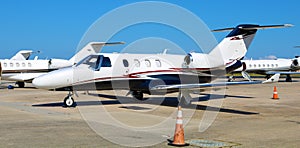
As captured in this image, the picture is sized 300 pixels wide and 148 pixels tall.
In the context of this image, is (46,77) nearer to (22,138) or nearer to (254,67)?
(22,138)

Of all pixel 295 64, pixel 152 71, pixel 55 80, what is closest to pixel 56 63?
pixel 152 71

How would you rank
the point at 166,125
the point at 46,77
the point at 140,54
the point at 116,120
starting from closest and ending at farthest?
the point at 166,125 → the point at 116,120 → the point at 46,77 → the point at 140,54

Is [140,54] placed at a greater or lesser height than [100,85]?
greater

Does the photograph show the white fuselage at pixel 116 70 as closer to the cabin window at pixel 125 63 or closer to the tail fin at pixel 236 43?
the cabin window at pixel 125 63

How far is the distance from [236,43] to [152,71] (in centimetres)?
516

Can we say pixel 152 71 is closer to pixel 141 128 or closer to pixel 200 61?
pixel 200 61

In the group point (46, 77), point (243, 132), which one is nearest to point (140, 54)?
point (46, 77)

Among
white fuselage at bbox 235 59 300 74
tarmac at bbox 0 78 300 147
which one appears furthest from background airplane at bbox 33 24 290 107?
white fuselage at bbox 235 59 300 74

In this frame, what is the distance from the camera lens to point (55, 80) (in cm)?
1357

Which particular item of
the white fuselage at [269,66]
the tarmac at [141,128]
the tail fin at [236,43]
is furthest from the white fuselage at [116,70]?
the white fuselage at [269,66]

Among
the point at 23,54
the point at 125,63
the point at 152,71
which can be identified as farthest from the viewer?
the point at 23,54

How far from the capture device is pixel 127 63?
15.2 metres

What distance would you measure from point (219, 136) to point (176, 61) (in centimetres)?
833

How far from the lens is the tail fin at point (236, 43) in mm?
18234
